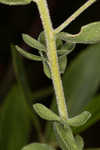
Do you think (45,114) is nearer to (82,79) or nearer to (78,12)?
(78,12)

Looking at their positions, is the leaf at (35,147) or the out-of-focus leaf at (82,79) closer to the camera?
the leaf at (35,147)

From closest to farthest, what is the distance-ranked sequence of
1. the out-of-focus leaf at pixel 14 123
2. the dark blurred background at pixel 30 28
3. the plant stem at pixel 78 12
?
the plant stem at pixel 78 12
the out-of-focus leaf at pixel 14 123
the dark blurred background at pixel 30 28

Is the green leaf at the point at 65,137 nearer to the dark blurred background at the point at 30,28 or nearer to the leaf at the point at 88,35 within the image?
the leaf at the point at 88,35

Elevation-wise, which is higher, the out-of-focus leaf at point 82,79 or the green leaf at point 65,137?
the green leaf at point 65,137

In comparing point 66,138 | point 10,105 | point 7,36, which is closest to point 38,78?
point 7,36

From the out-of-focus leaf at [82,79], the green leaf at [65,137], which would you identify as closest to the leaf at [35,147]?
the green leaf at [65,137]

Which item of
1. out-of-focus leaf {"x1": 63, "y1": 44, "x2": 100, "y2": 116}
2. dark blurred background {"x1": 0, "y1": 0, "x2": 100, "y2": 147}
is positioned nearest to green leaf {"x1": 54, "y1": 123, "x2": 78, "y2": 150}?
out-of-focus leaf {"x1": 63, "y1": 44, "x2": 100, "y2": 116}

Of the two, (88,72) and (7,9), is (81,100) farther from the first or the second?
(7,9)

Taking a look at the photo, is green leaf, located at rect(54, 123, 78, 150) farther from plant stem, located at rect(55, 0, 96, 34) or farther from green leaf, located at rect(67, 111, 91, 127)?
plant stem, located at rect(55, 0, 96, 34)
